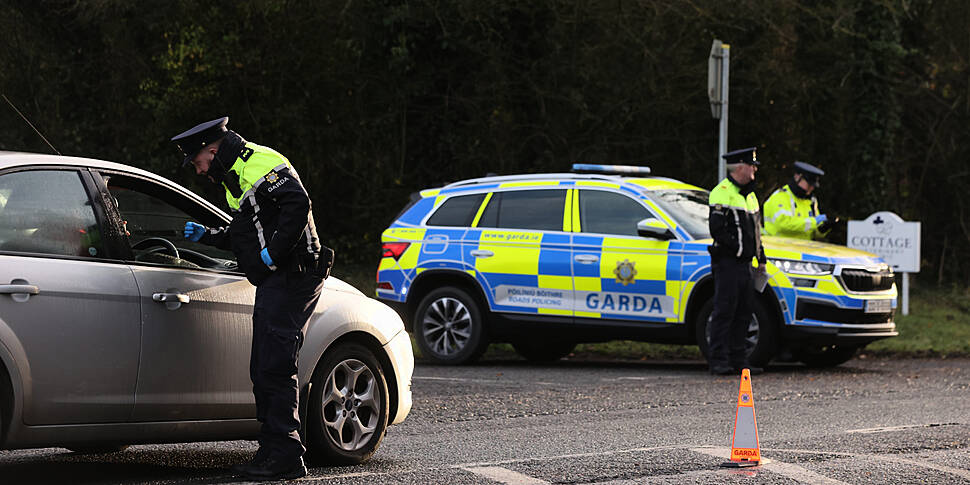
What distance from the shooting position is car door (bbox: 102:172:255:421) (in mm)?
6727

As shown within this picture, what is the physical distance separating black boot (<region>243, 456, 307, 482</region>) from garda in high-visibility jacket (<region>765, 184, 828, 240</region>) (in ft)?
27.6

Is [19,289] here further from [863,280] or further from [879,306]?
[879,306]

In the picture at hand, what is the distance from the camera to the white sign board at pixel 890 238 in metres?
18.0

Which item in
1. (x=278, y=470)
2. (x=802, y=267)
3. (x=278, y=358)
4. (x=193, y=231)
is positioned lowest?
(x=278, y=470)

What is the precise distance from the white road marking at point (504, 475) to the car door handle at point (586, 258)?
248 inches

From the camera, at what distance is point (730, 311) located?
12766mm

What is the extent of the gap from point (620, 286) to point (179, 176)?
1056 cm

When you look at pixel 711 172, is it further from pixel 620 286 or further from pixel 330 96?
pixel 620 286

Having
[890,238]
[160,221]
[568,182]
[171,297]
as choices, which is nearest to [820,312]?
[568,182]

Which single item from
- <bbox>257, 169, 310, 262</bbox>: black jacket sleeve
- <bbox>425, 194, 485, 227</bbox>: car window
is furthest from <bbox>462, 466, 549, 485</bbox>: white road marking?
<bbox>425, 194, 485, 227</bbox>: car window

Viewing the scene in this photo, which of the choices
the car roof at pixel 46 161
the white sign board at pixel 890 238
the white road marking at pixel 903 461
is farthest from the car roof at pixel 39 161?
the white sign board at pixel 890 238

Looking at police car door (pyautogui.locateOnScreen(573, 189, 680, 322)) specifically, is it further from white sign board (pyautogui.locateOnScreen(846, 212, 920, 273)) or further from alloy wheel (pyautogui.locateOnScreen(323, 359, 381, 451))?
alloy wheel (pyautogui.locateOnScreen(323, 359, 381, 451))

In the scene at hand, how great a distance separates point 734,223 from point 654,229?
2.76 feet

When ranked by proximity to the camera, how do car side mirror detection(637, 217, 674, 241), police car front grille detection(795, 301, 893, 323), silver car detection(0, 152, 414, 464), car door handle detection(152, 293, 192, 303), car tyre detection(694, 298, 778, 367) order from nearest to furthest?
silver car detection(0, 152, 414, 464) → car door handle detection(152, 293, 192, 303) → police car front grille detection(795, 301, 893, 323) → car tyre detection(694, 298, 778, 367) → car side mirror detection(637, 217, 674, 241)
